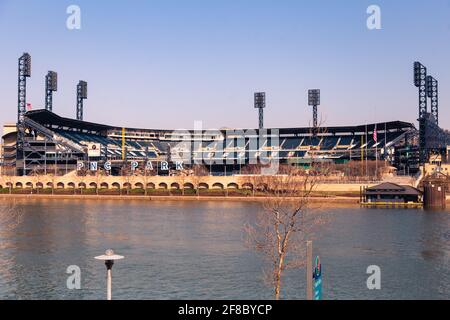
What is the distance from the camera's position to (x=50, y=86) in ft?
476

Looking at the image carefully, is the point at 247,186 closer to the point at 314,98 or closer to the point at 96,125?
the point at 314,98

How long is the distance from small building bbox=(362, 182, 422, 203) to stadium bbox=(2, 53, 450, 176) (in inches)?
890

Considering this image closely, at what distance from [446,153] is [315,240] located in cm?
8719

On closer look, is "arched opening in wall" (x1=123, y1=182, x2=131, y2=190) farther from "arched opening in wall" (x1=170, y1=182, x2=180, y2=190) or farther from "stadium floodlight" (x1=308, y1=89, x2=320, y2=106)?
"stadium floodlight" (x1=308, y1=89, x2=320, y2=106)

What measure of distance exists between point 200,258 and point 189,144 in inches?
5822

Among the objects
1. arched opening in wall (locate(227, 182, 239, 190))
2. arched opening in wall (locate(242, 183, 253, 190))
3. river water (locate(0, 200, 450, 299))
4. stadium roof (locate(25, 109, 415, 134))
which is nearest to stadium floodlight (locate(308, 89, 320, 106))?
stadium roof (locate(25, 109, 415, 134))

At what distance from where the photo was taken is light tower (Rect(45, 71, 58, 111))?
472 feet

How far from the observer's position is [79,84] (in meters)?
156

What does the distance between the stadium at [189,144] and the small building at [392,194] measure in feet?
74.2

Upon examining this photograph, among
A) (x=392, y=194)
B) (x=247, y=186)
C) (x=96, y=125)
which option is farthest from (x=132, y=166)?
(x=392, y=194)

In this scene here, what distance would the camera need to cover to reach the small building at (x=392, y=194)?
83062mm

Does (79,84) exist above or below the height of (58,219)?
above
